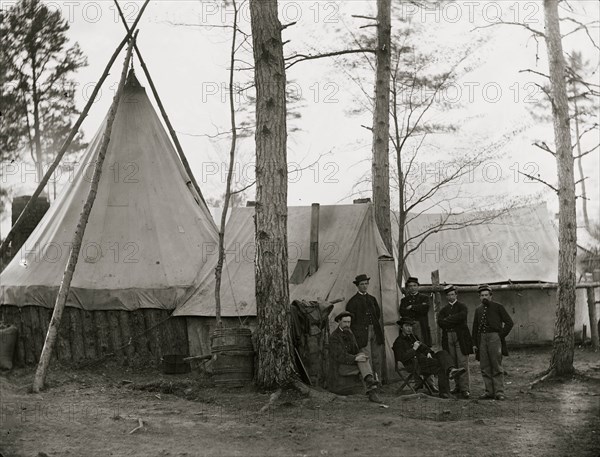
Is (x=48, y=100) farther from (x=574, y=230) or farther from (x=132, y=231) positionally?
(x=574, y=230)

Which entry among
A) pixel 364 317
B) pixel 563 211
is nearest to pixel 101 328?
pixel 364 317

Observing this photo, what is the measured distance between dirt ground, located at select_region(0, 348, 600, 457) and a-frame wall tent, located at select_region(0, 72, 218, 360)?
1.79 m

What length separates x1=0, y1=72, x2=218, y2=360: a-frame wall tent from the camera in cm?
1293

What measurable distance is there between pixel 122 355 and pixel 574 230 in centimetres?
763

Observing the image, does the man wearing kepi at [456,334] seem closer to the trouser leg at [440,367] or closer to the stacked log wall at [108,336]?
the trouser leg at [440,367]

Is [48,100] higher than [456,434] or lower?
higher

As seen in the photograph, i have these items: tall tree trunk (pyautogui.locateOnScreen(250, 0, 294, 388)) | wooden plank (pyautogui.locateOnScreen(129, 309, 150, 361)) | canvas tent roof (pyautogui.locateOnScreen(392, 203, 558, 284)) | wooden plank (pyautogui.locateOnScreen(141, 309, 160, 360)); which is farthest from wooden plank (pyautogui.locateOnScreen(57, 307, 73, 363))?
canvas tent roof (pyautogui.locateOnScreen(392, 203, 558, 284))

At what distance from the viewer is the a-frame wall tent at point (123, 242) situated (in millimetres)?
12930

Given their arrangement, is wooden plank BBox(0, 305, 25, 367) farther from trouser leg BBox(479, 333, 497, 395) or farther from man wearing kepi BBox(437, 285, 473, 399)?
trouser leg BBox(479, 333, 497, 395)

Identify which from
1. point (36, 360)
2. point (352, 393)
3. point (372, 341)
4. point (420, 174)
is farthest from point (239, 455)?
point (420, 174)

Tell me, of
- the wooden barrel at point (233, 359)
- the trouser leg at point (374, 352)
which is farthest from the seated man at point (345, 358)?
the wooden barrel at point (233, 359)

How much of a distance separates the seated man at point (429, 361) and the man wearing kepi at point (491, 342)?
40 cm

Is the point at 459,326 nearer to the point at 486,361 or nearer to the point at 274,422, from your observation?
the point at 486,361

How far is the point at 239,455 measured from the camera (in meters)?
7.27
